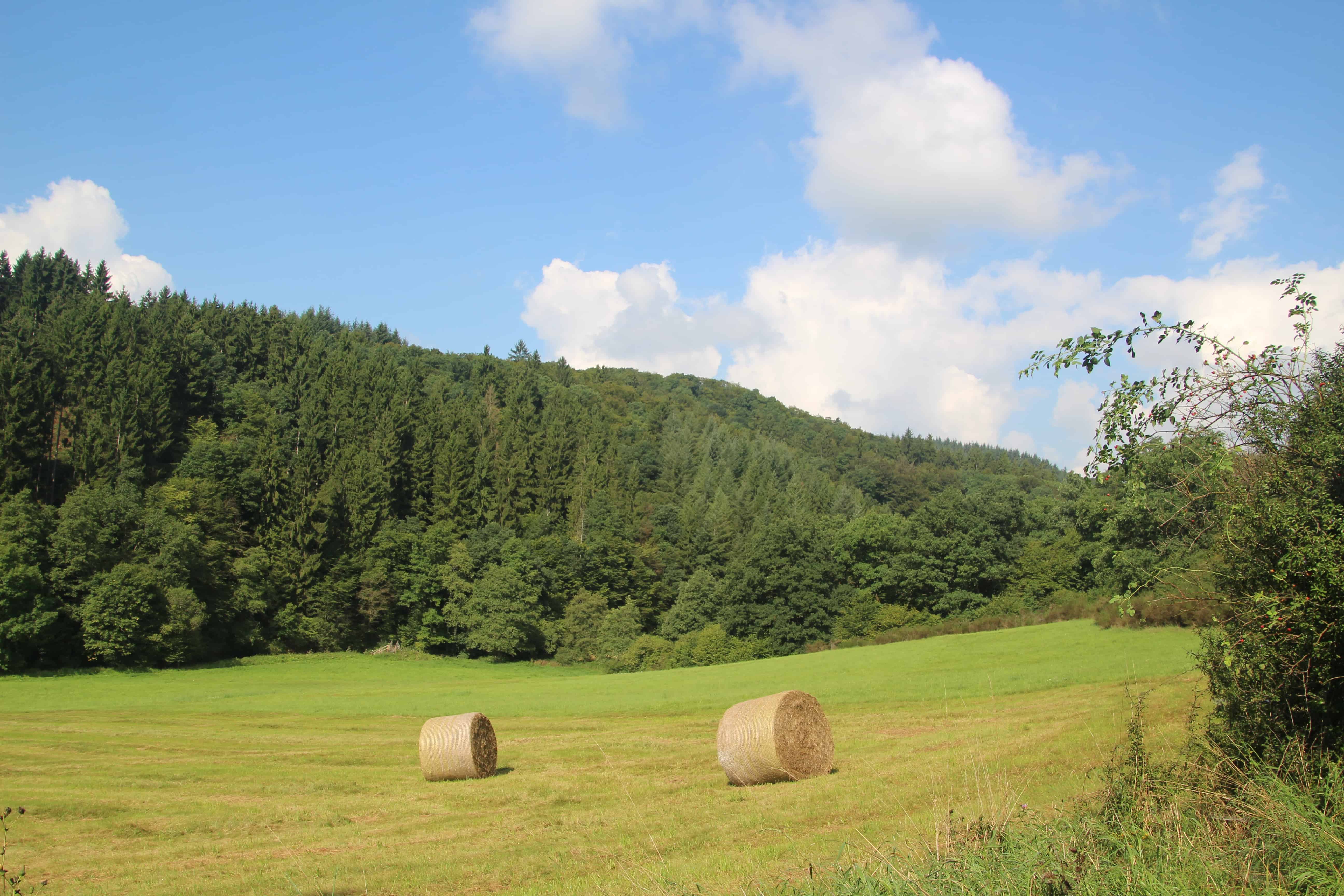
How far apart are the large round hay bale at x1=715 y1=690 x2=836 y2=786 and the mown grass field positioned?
0.51 metres

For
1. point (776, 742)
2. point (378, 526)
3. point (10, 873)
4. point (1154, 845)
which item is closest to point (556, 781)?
point (776, 742)

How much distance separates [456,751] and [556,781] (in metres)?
2.91

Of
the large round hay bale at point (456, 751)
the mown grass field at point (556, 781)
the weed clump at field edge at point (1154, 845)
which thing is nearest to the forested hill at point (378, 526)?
the mown grass field at point (556, 781)

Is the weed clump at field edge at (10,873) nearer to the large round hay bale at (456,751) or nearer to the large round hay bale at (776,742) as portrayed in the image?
the large round hay bale at (456,751)

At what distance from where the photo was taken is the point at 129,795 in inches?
648

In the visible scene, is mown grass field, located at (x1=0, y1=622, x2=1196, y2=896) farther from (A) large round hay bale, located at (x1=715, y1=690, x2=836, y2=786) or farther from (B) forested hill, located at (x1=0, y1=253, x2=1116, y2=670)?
(B) forested hill, located at (x1=0, y1=253, x2=1116, y2=670)

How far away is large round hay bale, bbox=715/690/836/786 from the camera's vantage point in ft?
51.7

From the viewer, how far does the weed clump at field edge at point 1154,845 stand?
526 centimetres

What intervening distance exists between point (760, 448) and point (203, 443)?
77.4 m

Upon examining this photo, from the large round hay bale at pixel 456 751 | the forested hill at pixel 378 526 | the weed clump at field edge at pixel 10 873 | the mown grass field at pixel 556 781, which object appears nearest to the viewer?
the weed clump at field edge at pixel 10 873

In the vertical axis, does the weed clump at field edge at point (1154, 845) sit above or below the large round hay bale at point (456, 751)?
above

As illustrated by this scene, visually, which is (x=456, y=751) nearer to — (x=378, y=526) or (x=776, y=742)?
(x=776, y=742)

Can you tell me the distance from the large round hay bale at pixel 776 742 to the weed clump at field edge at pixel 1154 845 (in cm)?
824

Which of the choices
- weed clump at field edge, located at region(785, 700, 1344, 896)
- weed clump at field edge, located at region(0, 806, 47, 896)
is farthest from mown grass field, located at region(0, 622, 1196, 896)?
weed clump at field edge, located at region(785, 700, 1344, 896)
